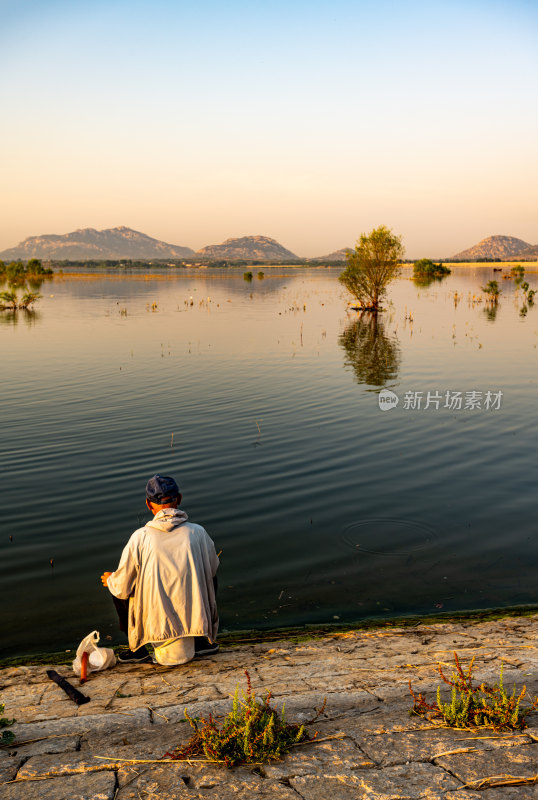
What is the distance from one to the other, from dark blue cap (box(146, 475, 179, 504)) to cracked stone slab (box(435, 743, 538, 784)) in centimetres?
324

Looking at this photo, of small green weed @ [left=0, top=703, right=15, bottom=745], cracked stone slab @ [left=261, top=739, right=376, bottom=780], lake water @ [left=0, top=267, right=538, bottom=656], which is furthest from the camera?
lake water @ [left=0, top=267, right=538, bottom=656]

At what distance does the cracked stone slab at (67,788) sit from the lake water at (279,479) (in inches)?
140

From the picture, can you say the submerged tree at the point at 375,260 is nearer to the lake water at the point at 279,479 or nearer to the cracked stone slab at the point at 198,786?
the lake water at the point at 279,479

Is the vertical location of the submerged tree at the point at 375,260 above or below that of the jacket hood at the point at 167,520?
above

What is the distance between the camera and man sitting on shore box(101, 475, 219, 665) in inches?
230

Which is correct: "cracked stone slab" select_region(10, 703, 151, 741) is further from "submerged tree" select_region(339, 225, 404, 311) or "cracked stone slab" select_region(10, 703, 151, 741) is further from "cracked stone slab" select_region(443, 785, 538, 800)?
"submerged tree" select_region(339, 225, 404, 311)

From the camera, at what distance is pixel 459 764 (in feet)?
13.1

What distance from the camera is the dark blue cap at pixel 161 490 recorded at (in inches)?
231

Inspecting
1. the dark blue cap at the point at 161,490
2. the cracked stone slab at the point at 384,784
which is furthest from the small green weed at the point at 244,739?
the dark blue cap at the point at 161,490

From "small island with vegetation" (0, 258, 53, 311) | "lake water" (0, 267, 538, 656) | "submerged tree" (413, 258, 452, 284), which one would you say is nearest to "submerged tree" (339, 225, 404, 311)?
"lake water" (0, 267, 538, 656)

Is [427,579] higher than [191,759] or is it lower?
lower

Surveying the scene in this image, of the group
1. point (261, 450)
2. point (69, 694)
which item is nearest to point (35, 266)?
point (261, 450)

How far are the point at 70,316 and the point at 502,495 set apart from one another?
43535 millimetres

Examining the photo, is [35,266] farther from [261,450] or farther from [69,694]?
[69,694]
